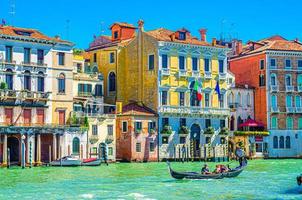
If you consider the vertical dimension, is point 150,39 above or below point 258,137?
above

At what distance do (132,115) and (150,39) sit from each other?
610cm

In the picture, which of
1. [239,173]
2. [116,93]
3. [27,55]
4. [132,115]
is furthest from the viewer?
[116,93]

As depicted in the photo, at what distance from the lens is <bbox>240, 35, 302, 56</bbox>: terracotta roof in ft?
182

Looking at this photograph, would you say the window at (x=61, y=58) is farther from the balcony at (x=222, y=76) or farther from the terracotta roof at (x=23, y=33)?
the balcony at (x=222, y=76)

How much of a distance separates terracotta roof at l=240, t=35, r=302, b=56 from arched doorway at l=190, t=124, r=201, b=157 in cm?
916

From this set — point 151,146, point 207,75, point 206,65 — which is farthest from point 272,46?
point 151,146

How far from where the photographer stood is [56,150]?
4369 cm

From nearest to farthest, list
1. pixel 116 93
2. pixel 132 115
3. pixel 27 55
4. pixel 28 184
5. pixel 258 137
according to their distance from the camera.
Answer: pixel 28 184
pixel 27 55
pixel 132 115
pixel 116 93
pixel 258 137

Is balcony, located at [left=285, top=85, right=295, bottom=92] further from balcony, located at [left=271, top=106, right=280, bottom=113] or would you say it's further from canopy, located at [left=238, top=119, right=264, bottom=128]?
canopy, located at [left=238, top=119, right=264, bottom=128]

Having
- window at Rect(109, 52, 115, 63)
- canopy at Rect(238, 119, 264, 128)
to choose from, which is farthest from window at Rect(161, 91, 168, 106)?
canopy at Rect(238, 119, 264, 128)

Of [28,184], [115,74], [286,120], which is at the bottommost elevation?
[28,184]

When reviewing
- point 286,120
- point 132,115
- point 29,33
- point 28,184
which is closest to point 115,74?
point 132,115

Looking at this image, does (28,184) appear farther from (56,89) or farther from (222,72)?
(222,72)

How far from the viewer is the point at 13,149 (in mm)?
43344
